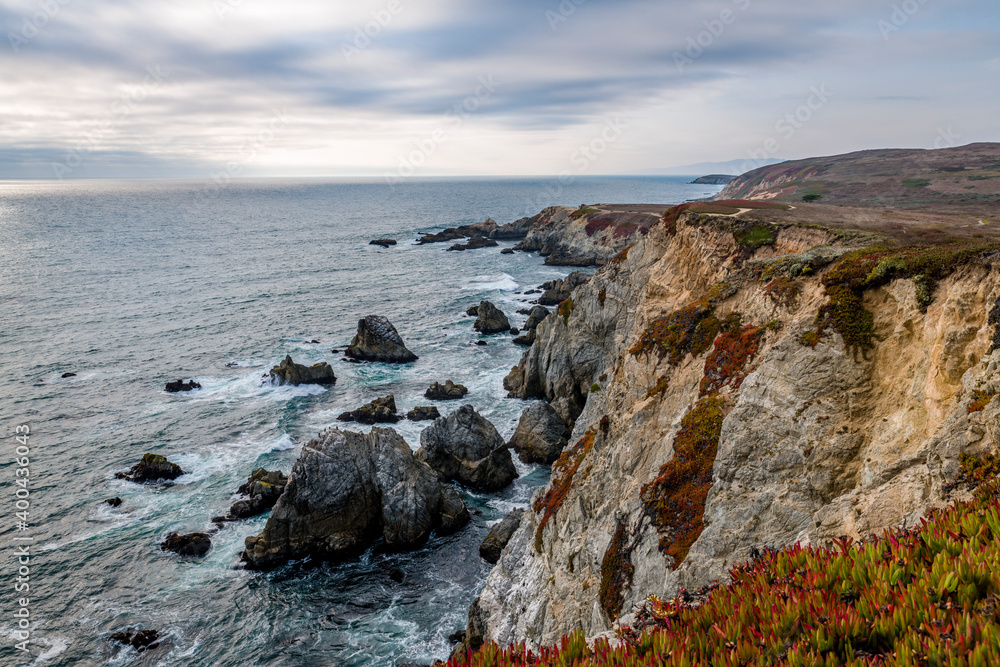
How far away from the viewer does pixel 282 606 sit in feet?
88.7

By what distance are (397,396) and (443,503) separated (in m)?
19.4

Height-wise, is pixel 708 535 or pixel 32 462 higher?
pixel 708 535

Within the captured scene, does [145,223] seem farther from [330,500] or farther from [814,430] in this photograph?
[814,430]

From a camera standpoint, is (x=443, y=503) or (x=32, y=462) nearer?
(x=443, y=503)

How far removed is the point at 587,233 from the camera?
11769cm

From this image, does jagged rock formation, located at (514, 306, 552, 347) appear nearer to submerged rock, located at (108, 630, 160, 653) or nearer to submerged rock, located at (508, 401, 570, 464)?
submerged rock, located at (508, 401, 570, 464)

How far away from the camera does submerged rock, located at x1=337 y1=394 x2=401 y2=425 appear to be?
4506 centimetres

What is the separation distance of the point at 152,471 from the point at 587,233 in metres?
96.9

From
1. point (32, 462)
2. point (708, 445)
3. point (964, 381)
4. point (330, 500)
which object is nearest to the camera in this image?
point (964, 381)

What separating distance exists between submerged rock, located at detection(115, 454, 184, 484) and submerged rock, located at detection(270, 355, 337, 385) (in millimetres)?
15797

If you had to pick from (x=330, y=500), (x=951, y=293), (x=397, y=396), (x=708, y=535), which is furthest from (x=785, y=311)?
(x=397, y=396)

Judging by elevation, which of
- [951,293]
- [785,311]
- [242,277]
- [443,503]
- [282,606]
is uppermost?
[951,293]

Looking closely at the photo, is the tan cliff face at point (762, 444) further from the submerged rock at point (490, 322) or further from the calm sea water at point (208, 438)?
the submerged rock at point (490, 322)

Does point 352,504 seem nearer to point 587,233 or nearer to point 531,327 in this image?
point 531,327
